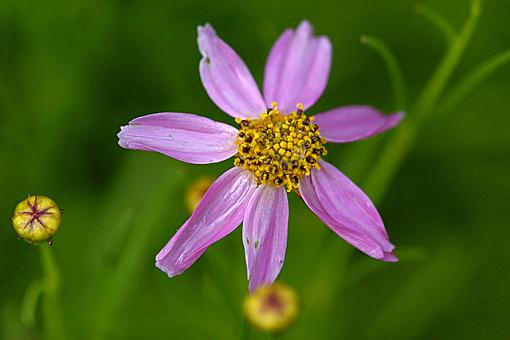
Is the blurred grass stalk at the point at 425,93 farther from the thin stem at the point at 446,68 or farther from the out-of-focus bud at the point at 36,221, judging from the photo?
the out-of-focus bud at the point at 36,221

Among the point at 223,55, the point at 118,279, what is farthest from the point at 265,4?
the point at 118,279

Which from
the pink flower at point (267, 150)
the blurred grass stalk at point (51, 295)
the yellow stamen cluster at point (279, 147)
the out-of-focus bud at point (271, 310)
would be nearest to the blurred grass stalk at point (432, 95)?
the pink flower at point (267, 150)

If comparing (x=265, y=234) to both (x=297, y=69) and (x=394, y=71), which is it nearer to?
(x=297, y=69)

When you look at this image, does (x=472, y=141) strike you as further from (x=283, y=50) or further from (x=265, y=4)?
(x=283, y=50)

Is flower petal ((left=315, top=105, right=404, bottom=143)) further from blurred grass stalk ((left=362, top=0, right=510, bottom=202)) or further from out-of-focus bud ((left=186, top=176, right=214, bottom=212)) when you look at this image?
out-of-focus bud ((left=186, top=176, right=214, bottom=212))

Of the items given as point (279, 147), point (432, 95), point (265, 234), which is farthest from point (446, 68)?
point (265, 234)

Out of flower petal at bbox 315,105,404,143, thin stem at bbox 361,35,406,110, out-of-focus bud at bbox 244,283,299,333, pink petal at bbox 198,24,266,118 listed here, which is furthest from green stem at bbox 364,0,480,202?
out-of-focus bud at bbox 244,283,299,333
